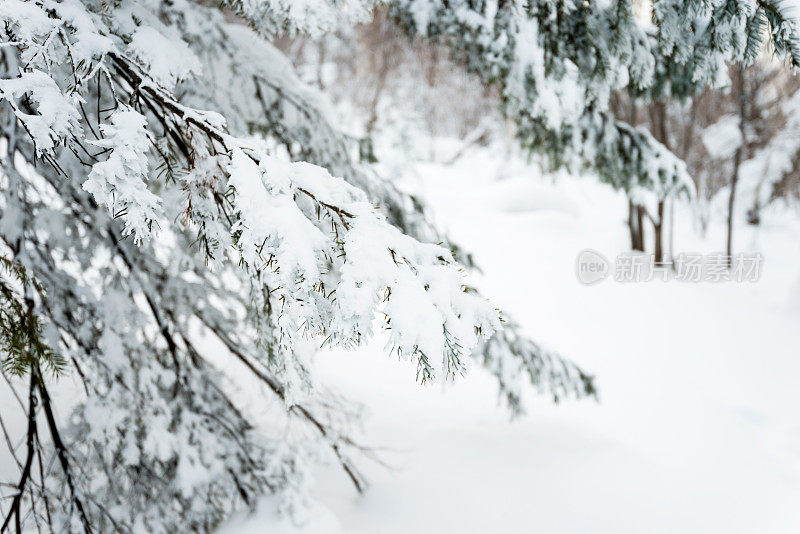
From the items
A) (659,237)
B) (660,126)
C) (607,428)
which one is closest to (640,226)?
(659,237)

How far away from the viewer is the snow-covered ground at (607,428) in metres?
3.08

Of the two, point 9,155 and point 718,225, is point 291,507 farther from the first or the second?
point 718,225

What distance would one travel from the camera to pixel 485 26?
234 cm

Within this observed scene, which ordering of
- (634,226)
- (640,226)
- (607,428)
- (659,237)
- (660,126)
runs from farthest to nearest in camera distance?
(634,226), (640,226), (659,237), (660,126), (607,428)

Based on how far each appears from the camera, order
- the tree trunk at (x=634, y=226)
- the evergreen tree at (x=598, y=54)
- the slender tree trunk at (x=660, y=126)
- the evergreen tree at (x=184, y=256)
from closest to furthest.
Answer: the evergreen tree at (x=184, y=256) < the evergreen tree at (x=598, y=54) < the slender tree trunk at (x=660, y=126) < the tree trunk at (x=634, y=226)

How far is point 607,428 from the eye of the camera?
168 inches

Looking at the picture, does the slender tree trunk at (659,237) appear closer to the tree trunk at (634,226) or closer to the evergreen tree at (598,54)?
the tree trunk at (634,226)

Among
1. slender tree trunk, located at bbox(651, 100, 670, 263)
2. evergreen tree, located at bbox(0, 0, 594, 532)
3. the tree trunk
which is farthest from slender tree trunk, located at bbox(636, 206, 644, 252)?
evergreen tree, located at bbox(0, 0, 594, 532)

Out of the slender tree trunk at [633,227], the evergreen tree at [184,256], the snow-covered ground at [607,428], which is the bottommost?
the snow-covered ground at [607,428]

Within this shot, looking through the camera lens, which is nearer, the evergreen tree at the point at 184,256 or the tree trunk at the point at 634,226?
the evergreen tree at the point at 184,256

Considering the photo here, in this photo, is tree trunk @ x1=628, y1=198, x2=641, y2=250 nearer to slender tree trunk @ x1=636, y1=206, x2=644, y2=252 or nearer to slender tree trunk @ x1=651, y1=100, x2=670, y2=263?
slender tree trunk @ x1=636, y1=206, x2=644, y2=252

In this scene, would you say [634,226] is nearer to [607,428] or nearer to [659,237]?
[659,237]

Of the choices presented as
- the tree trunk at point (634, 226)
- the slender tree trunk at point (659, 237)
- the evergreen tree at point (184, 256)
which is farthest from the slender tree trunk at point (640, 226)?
the evergreen tree at point (184, 256)

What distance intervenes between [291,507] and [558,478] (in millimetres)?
1833
